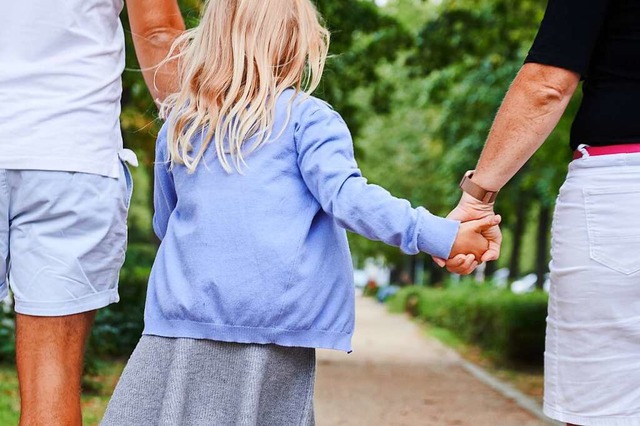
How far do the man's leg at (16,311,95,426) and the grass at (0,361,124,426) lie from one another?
4.02 metres

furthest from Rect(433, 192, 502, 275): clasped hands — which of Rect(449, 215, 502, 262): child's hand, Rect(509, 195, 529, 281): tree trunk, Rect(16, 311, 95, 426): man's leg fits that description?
Rect(509, 195, 529, 281): tree trunk

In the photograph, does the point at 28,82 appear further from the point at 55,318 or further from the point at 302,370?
the point at 302,370

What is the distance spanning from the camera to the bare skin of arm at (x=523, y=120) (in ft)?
9.41

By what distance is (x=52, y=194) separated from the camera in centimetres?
→ 266

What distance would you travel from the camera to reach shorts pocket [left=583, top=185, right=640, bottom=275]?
272 centimetres

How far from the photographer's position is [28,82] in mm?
2680

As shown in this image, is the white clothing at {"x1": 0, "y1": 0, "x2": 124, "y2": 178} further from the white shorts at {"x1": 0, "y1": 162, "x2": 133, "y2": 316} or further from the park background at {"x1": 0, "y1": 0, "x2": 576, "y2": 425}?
the park background at {"x1": 0, "y1": 0, "x2": 576, "y2": 425}

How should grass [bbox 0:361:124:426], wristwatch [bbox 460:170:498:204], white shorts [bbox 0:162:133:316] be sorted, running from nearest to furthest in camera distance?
white shorts [bbox 0:162:133:316], wristwatch [bbox 460:170:498:204], grass [bbox 0:361:124:426]

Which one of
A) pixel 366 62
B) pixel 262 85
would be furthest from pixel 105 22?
pixel 366 62

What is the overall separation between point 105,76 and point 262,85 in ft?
1.39

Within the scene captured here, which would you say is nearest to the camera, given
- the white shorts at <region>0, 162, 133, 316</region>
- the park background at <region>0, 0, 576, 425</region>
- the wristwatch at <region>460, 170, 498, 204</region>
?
the white shorts at <region>0, 162, 133, 316</region>

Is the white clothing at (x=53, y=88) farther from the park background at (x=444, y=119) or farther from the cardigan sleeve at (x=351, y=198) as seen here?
the park background at (x=444, y=119)

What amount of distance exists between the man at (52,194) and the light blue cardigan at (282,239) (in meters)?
0.22

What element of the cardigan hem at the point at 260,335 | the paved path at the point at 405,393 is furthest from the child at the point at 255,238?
the paved path at the point at 405,393
